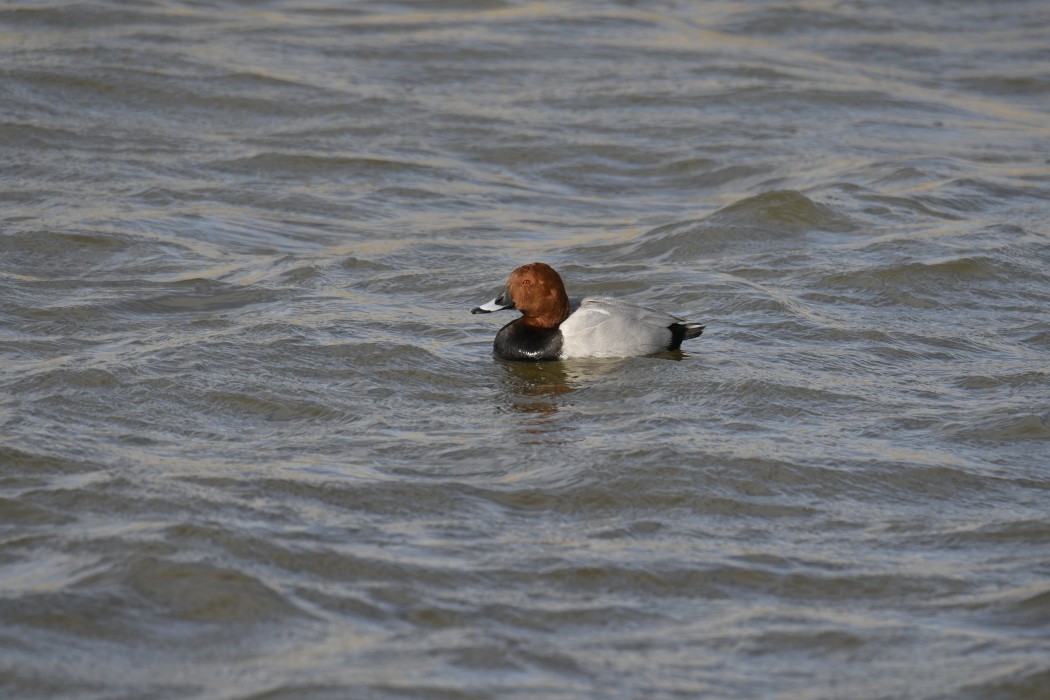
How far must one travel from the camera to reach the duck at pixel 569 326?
7688mm

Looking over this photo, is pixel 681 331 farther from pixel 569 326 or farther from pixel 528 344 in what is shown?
pixel 528 344

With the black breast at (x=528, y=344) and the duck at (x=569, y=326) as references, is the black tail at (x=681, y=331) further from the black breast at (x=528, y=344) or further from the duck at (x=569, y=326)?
the black breast at (x=528, y=344)

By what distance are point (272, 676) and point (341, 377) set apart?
2.98 m

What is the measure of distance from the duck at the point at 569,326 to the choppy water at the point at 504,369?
4.5 inches

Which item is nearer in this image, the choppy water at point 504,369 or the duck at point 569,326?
the choppy water at point 504,369

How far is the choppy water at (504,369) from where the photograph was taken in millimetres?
4652

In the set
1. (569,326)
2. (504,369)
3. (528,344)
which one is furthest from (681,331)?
(504,369)

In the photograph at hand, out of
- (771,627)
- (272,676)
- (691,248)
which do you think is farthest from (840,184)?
(272,676)

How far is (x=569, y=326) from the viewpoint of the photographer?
7.80 m

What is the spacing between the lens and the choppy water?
4.65 m

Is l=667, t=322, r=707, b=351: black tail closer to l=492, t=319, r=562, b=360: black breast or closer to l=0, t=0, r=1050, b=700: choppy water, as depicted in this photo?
l=0, t=0, r=1050, b=700: choppy water

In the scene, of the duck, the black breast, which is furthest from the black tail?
the black breast

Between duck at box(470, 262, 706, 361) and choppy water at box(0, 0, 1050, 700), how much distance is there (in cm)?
11

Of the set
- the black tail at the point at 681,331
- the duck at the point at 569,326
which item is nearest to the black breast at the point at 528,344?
the duck at the point at 569,326
